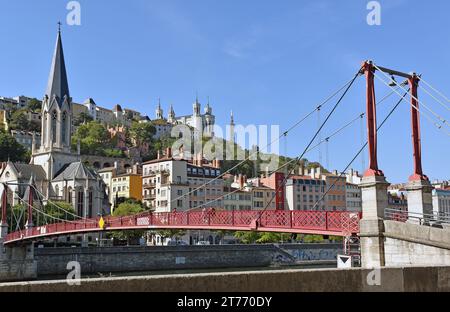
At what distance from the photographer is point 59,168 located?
95688 mm

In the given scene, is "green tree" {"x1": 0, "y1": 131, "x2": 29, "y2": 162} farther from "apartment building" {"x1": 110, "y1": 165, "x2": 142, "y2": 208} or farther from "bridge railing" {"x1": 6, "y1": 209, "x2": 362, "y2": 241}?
"bridge railing" {"x1": 6, "y1": 209, "x2": 362, "y2": 241}

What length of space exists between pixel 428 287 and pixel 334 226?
409 inches

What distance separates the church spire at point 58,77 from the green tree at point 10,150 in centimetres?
2333

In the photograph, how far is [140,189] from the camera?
100 m

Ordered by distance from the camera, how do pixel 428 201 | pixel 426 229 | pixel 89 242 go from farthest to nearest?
1. pixel 89 242
2. pixel 428 201
3. pixel 426 229

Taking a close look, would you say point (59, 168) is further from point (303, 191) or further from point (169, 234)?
point (303, 191)

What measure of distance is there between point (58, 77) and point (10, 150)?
86.6 feet

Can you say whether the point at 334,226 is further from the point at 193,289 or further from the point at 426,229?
the point at 193,289

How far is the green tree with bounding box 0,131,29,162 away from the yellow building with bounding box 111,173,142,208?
2482 centimetres

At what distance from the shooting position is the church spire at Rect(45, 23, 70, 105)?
97188 mm

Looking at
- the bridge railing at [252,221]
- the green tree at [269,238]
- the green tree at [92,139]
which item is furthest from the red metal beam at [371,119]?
the green tree at [92,139]

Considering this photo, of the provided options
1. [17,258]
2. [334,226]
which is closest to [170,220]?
[334,226]

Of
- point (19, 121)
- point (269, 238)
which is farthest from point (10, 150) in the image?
point (269, 238)

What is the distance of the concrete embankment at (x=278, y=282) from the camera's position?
6.17 metres
